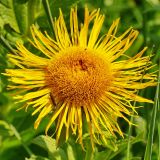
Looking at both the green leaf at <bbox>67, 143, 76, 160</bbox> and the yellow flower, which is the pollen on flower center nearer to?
the yellow flower

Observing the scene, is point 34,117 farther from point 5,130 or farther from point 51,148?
point 51,148

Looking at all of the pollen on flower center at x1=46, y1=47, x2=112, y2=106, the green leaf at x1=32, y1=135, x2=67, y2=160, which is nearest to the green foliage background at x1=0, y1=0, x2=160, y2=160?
the green leaf at x1=32, y1=135, x2=67, y2=160

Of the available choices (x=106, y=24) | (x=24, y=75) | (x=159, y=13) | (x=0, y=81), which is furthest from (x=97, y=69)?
(x=159, y=13)

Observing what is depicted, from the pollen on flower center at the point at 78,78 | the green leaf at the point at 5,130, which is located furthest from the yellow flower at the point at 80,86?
the green leaf at the point at 5,130

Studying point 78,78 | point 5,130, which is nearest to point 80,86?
point 78,78

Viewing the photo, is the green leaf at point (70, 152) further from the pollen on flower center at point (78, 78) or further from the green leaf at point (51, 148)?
the pollen on flower center at point (78, 78)

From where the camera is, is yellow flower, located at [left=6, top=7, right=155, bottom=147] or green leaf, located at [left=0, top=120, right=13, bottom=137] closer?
yellow flower, located at [left=6, top=7, right=155, bottom=147]

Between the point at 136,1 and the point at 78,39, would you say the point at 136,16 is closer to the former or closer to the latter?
the point at 136,1

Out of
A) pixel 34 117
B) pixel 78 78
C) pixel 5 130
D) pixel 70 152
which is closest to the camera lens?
pixel 78 78
